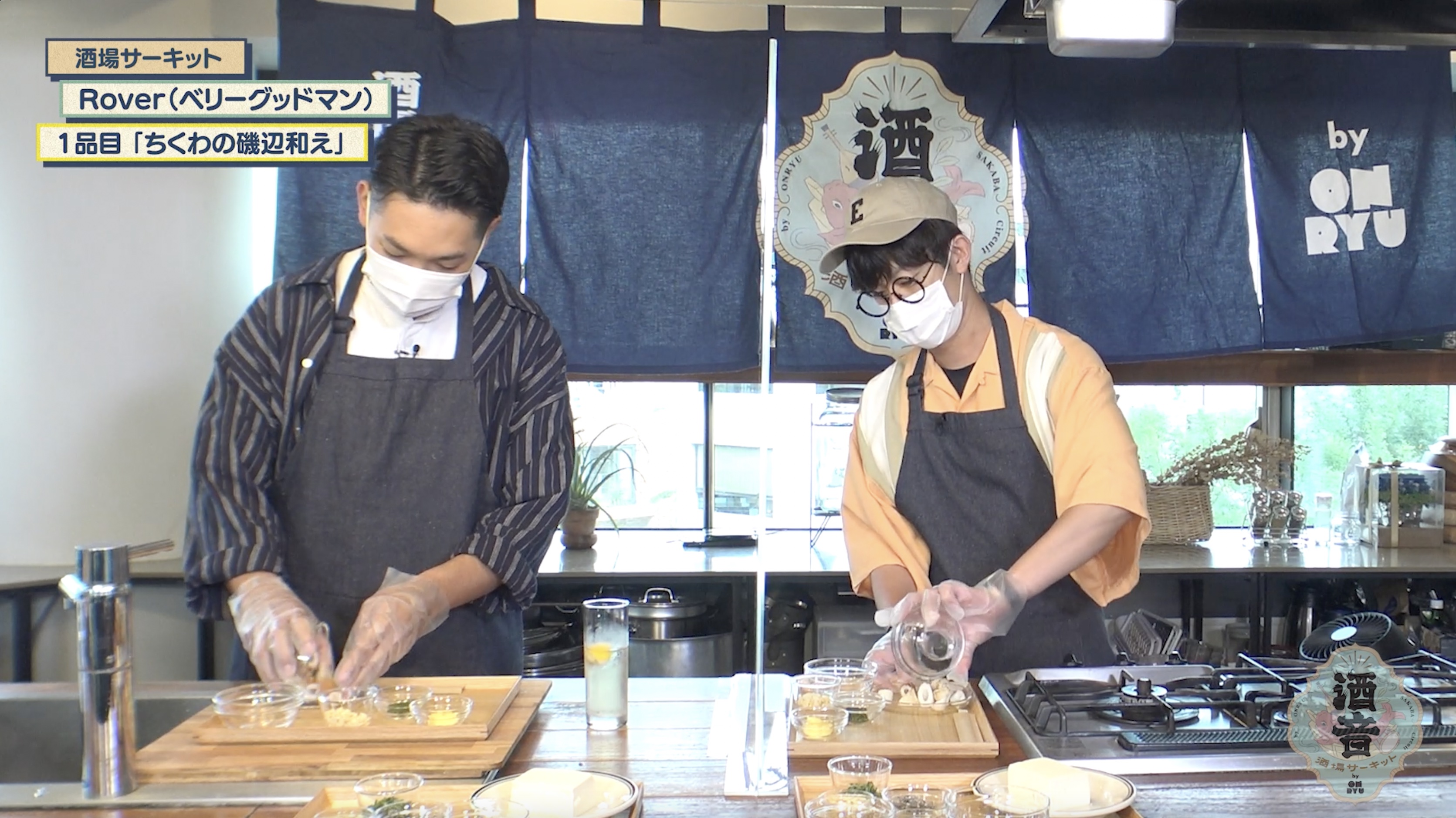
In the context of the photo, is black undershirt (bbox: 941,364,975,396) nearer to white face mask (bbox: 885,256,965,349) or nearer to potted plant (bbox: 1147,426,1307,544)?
white face mask (bbox: 885,256,965,349)

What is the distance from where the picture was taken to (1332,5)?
2236 millimetres

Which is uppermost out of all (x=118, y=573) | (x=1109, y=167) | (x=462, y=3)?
(x=462, y=3)

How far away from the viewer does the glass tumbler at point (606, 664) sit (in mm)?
1669

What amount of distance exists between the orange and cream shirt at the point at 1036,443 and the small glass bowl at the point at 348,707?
38.8 inches

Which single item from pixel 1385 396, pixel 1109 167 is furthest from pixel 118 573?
pixel 1385 396

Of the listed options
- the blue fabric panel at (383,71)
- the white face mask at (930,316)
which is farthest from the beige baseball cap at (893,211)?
the blue fabric panel at (383,71)

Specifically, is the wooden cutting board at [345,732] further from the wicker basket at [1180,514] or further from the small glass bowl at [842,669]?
the wicker basket at [1180,514]

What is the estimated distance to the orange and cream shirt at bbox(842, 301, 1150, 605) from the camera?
2100 millimetres

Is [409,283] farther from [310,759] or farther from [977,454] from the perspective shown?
[977,454]

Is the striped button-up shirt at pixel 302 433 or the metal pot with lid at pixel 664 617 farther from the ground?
the striped button-up shirt at pixel 302 433

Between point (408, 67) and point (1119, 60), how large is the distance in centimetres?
241

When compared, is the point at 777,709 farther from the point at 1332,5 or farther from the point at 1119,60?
the point at 1119,60

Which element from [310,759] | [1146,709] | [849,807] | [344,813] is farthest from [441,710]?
[1146,709]

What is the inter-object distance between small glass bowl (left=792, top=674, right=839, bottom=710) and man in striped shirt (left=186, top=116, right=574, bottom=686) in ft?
1.86
